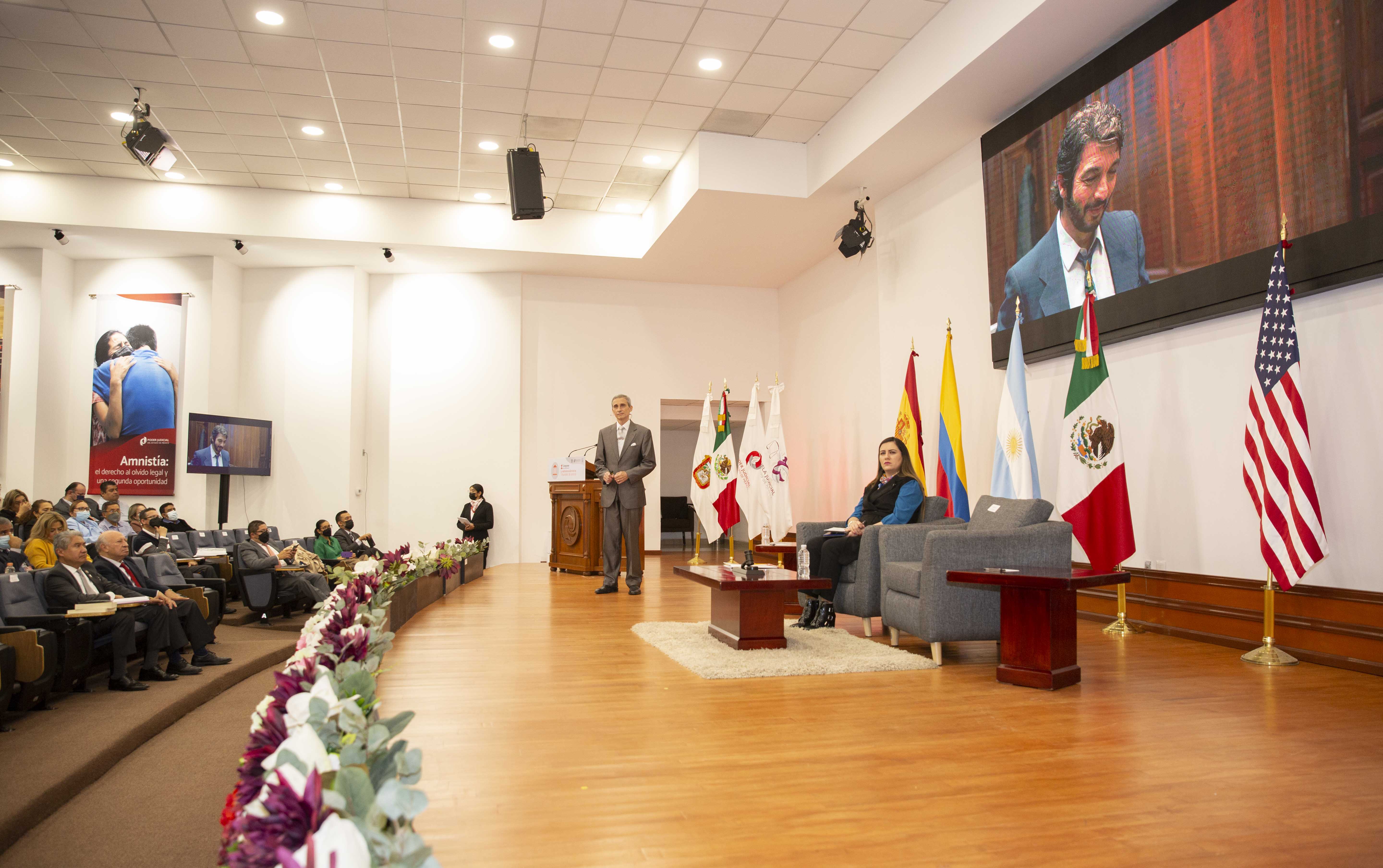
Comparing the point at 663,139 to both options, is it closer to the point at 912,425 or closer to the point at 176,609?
the point at 912,425

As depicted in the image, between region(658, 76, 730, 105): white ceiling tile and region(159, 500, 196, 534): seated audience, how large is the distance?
20.8 feet

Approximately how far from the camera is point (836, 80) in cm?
803

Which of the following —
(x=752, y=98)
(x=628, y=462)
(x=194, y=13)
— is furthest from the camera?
(x=752, y=98)

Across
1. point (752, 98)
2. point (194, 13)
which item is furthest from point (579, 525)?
point (194, 13)

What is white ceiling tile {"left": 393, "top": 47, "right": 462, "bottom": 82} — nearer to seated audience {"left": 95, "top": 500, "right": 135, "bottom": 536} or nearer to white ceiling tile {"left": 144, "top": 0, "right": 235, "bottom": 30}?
white ceiling tile {"left": 144, "top": 0, "right": 235, "bottom": 30}

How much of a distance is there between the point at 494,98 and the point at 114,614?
5818mm

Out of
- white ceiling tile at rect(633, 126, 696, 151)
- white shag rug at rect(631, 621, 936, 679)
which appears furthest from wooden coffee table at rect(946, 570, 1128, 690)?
white ceiling tile at rect(633, 126, 696, 151)

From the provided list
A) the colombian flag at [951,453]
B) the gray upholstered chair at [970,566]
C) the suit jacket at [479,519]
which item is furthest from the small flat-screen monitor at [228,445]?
the gray upholstered chair at [970,566]

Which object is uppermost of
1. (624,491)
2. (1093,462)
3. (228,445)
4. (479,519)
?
(228,445)

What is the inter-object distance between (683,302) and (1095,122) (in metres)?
7.41

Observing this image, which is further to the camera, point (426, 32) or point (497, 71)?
point (497, 71)

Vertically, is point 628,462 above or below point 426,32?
below

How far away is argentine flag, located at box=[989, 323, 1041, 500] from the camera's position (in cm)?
620

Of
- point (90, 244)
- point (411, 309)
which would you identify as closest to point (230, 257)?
point (90, 244)
